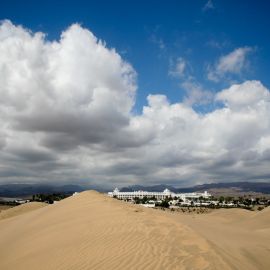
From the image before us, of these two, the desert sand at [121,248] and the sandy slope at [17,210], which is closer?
the desert sand at [121,248]

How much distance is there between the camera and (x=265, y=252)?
49.2 ft

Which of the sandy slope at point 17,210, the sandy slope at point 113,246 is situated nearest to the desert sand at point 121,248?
the sandy slope at point 113,246

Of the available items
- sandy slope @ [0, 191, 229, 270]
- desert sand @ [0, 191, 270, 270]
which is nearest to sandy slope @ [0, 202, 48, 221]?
desert sand @ [0, 191, 270, 270]

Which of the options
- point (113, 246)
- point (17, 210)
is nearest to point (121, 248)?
point (113, 246)

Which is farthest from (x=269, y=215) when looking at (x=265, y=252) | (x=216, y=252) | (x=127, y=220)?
(x=216, y=252)

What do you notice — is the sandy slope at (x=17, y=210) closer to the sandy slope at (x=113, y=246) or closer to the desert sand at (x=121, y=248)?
the desert sand at (x=121, y=248)

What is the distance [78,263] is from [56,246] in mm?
2800

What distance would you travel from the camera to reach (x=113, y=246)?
1097cm

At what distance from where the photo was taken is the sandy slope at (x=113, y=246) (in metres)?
→ 9.32

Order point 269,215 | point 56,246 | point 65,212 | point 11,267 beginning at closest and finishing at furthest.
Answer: point 11,267 < point 56,246 < point 65,212 < point 269,215

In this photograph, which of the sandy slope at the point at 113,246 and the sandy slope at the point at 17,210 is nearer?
the sandy slope at the point at 113,246

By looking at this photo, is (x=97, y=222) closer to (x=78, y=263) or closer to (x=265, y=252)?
(x=78, y=263)

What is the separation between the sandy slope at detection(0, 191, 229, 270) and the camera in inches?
367

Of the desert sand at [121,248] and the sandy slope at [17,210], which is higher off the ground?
the sandy slope at [17,210]
